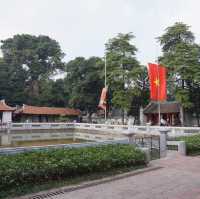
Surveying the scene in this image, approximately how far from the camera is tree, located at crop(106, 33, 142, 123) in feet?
108

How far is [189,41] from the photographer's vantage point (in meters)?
31.5

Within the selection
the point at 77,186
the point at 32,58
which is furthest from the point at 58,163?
the point at 32,58

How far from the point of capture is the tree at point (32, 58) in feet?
162

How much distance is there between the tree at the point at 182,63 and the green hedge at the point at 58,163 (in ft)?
67.3

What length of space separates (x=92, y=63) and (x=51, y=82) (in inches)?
393

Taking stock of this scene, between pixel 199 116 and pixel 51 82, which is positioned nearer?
pixel 199 116

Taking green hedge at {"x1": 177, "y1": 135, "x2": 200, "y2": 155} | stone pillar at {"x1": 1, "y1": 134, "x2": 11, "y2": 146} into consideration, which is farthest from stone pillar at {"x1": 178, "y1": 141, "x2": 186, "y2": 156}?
stone pillar at {"x1": 1, "y1": 134, "x2": 11, "y2": 146}

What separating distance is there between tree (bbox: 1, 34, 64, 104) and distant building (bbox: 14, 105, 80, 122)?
20.9 feet

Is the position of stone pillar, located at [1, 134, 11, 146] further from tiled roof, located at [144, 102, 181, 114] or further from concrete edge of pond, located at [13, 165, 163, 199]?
concrete edge of pond, located at [13, 165, 163, 199]

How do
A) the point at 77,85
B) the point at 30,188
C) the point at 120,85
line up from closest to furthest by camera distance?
the point at 30,188, the point at 120,85, the point at 77,85

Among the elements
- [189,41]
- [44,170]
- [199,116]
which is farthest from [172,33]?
[44,170]

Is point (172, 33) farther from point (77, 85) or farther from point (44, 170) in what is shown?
point (44, 170)

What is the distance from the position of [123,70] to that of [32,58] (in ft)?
76.1

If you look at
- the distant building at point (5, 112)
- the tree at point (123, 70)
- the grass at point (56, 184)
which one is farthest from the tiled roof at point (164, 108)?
the grass at point (56, 184)
